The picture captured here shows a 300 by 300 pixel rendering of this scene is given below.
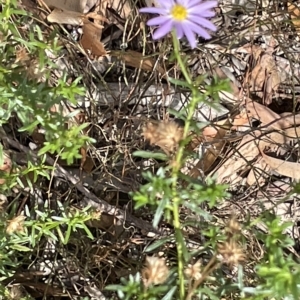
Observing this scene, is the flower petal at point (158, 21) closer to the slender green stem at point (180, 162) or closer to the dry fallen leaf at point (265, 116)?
the slender green stem at point (180, 162)

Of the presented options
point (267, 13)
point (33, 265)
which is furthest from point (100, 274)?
point (267, 13)

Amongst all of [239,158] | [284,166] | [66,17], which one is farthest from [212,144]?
[66,17]

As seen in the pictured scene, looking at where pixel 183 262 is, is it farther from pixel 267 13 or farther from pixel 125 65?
pixel 267 13

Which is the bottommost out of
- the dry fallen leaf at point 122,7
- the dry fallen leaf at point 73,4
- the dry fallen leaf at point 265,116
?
the dry fallen leaf at point 265,116

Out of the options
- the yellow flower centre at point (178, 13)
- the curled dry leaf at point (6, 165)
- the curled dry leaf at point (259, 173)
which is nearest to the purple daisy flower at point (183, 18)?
the yellow flower centre at point (178, 13)

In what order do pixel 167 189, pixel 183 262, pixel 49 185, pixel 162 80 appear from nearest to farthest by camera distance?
pixel 167 189 < pixel 183 262 < pixel 49 185 < pixel 162 80

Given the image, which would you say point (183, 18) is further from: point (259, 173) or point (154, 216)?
point (259, 173)

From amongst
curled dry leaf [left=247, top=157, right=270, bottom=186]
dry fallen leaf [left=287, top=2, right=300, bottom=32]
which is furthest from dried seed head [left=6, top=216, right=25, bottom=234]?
dry fallen leaf [left=287, top=2, right=300, bottom=32]
